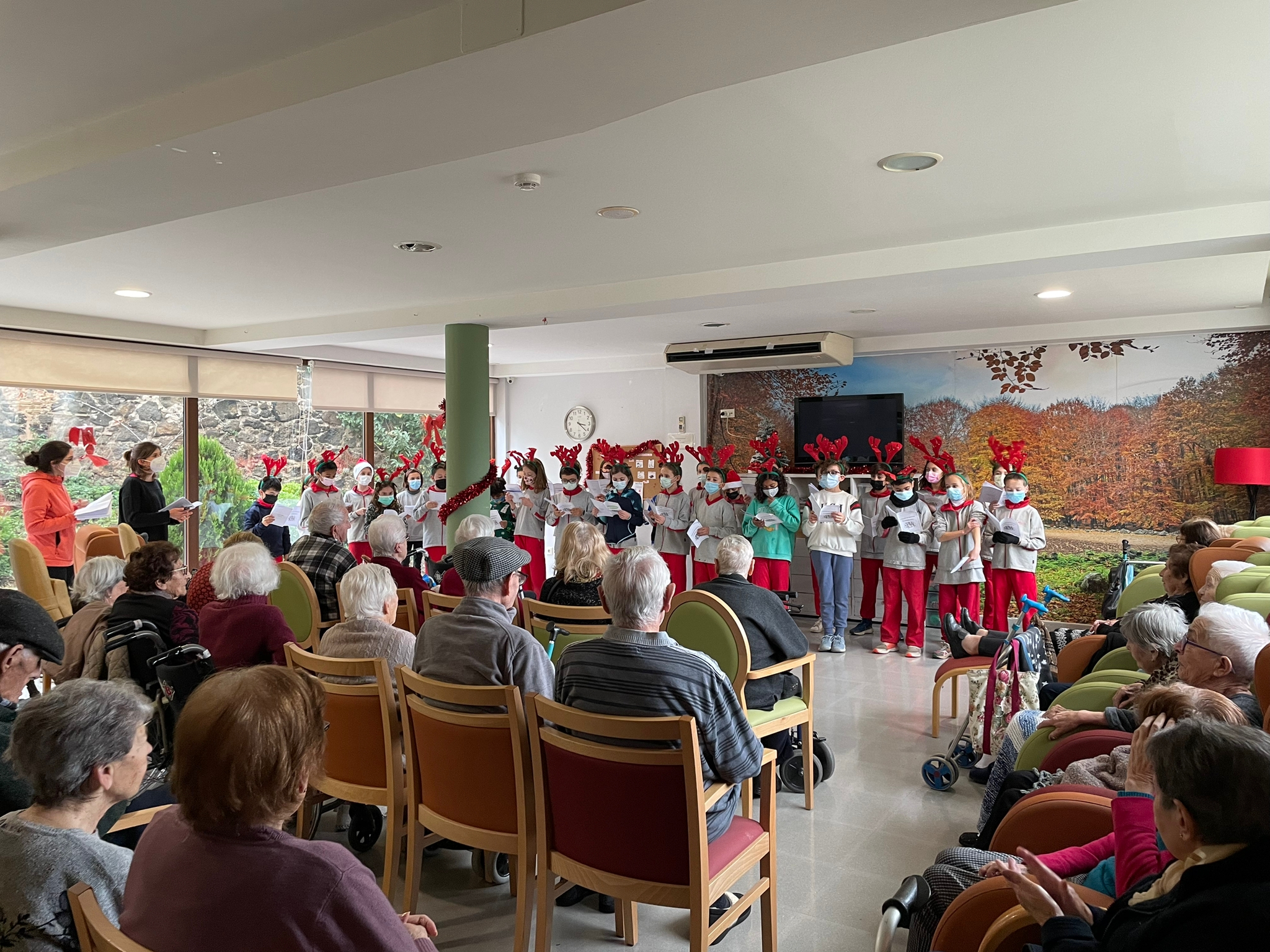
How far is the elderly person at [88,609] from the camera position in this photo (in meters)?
2.83

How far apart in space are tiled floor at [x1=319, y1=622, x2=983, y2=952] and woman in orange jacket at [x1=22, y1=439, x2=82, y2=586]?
346 centimetres

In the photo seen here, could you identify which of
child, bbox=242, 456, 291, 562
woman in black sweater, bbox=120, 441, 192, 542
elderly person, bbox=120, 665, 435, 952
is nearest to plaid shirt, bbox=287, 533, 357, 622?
woman in black sweater, bbox=120, 441, 192, 542

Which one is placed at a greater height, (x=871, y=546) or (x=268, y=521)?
(x=268, y=521)

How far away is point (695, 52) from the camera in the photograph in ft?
6.57

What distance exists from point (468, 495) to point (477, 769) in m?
3.97

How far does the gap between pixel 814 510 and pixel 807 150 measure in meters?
4.92

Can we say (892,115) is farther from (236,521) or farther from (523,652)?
(236,521)

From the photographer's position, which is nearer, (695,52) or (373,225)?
(695,52)

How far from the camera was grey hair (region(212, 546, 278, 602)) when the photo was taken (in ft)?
10.0

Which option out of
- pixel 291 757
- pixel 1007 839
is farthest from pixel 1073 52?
pixel 291 757

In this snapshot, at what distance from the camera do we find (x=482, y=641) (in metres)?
2.61

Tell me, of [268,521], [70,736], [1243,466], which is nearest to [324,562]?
[70,736]

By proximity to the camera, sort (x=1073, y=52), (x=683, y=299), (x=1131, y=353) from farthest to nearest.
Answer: (x=1131, y=353) → (x=683, y=299) → (x=1073, y=52)

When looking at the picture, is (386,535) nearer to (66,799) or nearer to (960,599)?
(66,799)
